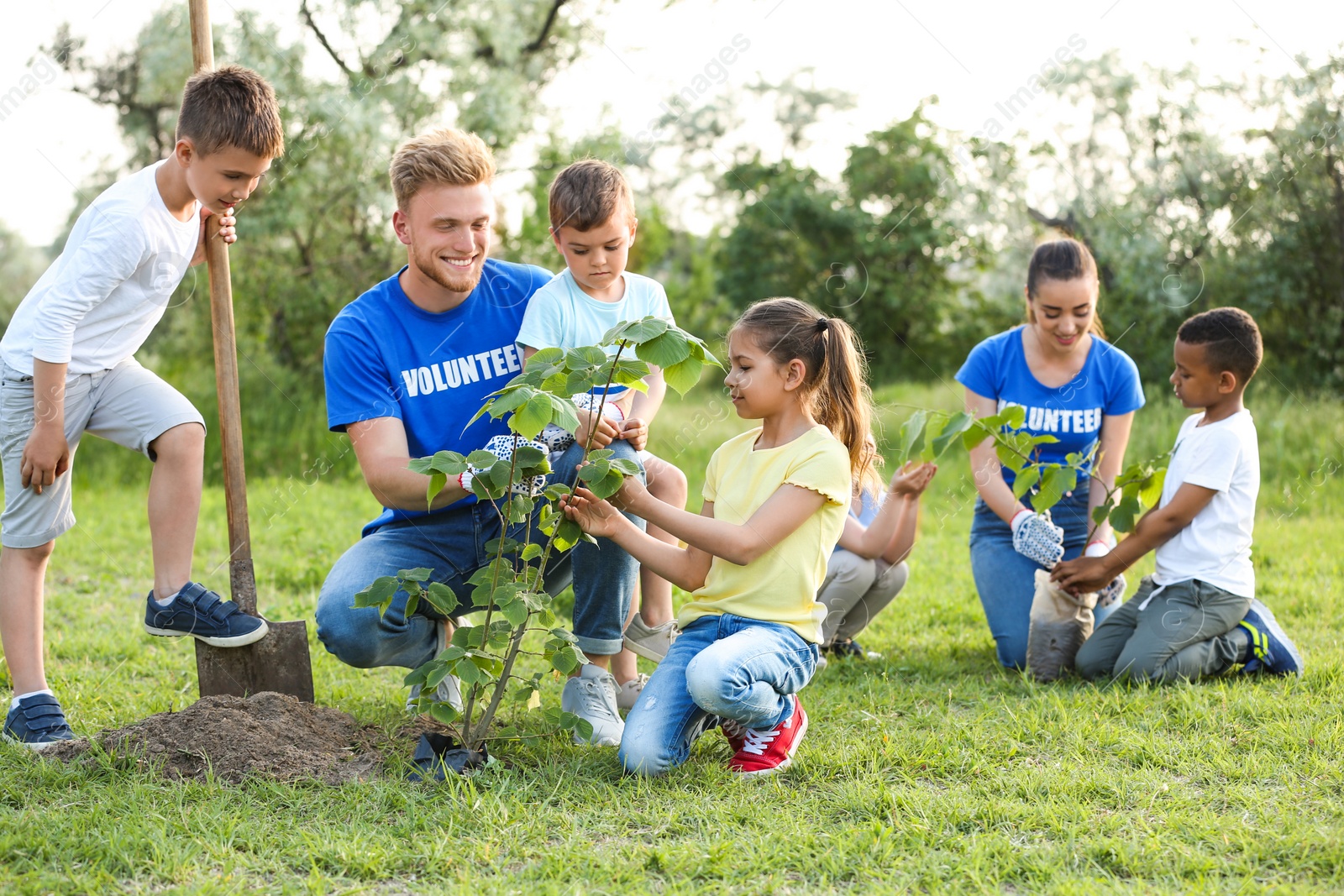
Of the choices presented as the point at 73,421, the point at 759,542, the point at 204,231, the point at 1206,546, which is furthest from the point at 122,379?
the point at 1206,546

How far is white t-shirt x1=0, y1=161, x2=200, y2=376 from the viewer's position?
9.30 ft

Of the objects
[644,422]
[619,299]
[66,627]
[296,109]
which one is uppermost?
[296,109]

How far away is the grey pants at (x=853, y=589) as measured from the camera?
3.72 meters

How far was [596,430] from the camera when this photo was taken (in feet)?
8.68

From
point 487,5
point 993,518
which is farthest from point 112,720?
point 487,5

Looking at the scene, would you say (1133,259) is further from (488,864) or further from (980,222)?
(488,864)

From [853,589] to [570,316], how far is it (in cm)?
139

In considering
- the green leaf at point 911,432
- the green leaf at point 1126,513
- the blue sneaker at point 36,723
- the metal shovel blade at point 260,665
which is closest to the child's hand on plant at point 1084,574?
the green leaf at point 1126,513

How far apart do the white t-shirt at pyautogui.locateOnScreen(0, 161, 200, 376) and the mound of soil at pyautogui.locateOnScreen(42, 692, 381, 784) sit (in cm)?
97

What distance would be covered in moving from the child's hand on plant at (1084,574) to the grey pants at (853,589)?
50 centimetres

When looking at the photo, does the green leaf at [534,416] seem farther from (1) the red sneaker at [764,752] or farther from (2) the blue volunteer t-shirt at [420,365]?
(1) the red sneaker at [764,752]

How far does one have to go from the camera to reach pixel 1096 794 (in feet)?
8.20

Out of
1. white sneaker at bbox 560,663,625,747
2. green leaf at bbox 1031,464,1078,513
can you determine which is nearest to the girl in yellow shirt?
white sneaker at bbox 560,663,625,747

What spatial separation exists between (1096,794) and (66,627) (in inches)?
147
